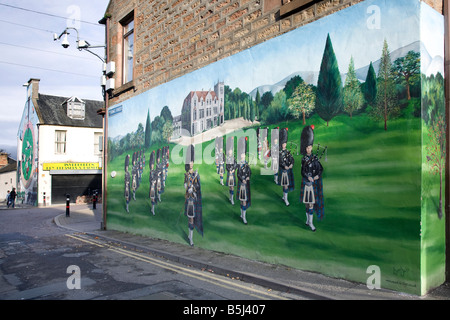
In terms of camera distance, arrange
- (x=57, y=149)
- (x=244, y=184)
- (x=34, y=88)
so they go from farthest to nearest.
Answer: (x=34, y=88)
(x=57, y=149)
(x=244, y=184)

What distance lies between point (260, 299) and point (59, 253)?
6.23m

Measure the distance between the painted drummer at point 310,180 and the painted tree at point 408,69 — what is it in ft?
5.66

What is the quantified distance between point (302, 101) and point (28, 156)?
103 ft

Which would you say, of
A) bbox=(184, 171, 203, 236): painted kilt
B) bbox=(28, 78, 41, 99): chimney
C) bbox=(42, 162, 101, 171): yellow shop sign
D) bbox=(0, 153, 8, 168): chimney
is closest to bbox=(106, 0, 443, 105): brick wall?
bbox=(184, 171, 203, 236): painted kilt

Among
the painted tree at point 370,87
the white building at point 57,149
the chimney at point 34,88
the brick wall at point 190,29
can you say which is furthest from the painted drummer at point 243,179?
the chimney at point 34,88

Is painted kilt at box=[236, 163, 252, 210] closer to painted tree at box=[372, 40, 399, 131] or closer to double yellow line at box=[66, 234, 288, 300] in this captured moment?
double yellow line at box=[66, 234, 288, 300]

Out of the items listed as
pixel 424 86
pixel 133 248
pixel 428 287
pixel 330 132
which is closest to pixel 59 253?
pixel 133 248

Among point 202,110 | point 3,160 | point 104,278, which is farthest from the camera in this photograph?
point 3,160

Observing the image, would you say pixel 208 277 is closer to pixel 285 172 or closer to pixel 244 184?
pixel 244 184

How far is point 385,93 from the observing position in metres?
5.61

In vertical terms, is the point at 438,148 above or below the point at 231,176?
above


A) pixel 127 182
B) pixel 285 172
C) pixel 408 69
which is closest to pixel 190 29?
pixel 285 172

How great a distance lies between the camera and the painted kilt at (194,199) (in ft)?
31.0

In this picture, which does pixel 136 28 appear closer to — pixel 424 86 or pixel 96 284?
pixel 96 284
